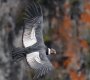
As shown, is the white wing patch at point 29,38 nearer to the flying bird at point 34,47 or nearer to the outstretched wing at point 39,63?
the flying bird at point 34,47

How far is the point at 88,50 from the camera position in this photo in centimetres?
1477

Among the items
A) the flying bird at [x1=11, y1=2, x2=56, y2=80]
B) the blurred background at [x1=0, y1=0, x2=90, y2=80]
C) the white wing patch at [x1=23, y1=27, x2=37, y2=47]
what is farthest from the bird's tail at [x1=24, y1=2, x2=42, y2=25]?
the blurred background at [x1=0, y1=0, x2=90, y2=80]

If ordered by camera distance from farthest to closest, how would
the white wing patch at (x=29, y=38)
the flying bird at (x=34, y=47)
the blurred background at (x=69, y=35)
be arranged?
the blurred background at (x=69, y=35)
the white wing patch at (x=29, y=38)
the flying bird at (x=34, y=47)

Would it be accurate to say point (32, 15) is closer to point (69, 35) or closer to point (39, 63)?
point (39, 63)

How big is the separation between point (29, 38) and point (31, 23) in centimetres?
21

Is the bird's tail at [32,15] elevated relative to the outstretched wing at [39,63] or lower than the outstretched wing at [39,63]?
elevated

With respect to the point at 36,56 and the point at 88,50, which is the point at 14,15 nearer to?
the point at 88,50

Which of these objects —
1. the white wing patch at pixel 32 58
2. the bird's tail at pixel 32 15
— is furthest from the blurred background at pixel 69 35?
the white wing patch at pixel 32 58

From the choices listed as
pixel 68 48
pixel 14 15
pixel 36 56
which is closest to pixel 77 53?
pixel 68 48

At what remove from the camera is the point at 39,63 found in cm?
904

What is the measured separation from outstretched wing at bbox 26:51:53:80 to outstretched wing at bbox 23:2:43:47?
23 cm

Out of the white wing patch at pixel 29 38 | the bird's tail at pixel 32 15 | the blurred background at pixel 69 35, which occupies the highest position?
the bird's tail at pixel 32 15

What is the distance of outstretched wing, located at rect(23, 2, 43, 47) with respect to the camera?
30.8 feet

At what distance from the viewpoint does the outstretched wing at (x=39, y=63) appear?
8.77 meters
